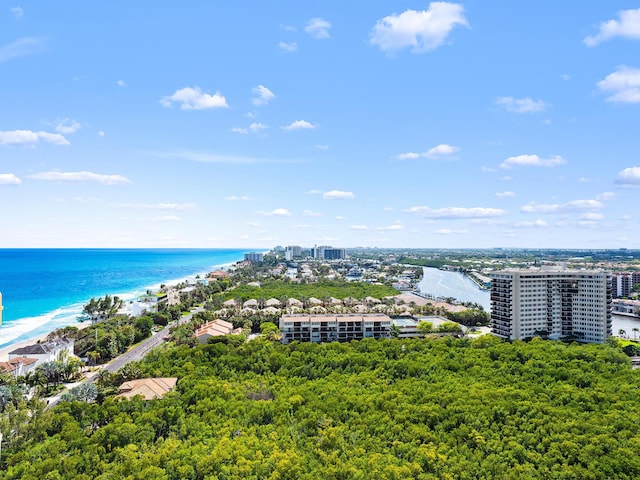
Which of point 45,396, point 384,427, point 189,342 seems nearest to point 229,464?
point 384,427

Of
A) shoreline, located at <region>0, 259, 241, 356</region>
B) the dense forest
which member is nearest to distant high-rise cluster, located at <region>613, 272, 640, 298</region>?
the dense forest

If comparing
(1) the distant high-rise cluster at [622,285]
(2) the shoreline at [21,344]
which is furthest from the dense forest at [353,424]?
(1) the distant high-rise cluster at [622,285]

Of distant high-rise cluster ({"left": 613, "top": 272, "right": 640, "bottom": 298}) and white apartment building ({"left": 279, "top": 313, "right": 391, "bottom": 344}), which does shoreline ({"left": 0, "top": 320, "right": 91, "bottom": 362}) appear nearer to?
white apartment building ({"left": 279, "top": 313, "right": 391, "bottom": 344})

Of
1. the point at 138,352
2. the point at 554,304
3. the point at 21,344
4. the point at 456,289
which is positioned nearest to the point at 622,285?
the point at 456,289

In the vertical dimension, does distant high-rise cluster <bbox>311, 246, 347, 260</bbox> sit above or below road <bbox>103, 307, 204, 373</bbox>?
above

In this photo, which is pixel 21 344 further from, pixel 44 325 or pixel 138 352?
pixel 44 325

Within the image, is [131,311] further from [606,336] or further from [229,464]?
[606,336]
